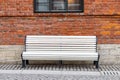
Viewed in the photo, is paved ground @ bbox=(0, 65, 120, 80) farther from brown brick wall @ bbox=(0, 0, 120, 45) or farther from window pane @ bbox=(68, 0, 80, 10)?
window pane @ bbox=(68, 0, 80, 10)

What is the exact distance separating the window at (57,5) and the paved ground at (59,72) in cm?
169

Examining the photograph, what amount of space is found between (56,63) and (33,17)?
151 cm

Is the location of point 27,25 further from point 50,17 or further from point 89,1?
point 89,1

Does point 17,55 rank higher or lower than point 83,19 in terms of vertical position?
lower

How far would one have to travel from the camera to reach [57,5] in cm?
1021

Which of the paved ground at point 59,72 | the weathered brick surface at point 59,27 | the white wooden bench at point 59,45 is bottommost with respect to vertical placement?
the paved ground at point 59,72

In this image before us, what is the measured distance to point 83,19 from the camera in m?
10.1

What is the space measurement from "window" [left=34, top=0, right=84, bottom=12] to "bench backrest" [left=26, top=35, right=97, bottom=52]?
929 millimetres

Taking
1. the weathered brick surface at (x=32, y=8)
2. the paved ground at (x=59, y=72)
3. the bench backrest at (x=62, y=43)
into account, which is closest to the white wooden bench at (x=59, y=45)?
the bench backrest at (x=62, y=43)

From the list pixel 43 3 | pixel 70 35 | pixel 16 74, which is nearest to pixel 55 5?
pixel 43 3

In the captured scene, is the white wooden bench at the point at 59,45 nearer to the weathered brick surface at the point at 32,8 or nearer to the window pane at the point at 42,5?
the weathered brick surface at the point at 32,8

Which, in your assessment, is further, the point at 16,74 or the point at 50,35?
the point at 50,35

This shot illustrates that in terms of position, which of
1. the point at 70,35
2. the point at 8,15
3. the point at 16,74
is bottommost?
the point at 16,74

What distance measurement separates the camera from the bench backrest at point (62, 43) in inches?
381
